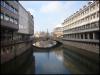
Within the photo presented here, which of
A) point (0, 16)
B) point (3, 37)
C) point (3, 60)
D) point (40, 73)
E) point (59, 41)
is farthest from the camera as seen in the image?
point (59, 41)

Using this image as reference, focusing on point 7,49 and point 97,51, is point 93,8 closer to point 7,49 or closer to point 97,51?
point 97,51

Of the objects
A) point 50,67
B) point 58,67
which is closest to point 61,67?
point 58,67

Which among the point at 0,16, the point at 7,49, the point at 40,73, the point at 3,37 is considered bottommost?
the point at 40,73

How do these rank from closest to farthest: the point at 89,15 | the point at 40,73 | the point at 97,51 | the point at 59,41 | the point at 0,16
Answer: the point at 40,73
the point at 0,16
the point at 97,51
the point at 89,15
the point at 59,41

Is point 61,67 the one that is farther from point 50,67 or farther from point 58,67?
point 50,67

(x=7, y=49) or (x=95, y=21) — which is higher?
(x=95, y=21)

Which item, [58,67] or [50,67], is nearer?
[50,67]

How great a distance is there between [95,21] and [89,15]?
784 cm

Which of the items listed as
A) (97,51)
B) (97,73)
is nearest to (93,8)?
(97,51)

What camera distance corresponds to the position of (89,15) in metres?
60.3

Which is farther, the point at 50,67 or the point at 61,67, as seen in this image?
the point at 61,67

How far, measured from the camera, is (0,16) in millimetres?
36812

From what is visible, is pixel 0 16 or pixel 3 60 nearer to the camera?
pixel 3 60

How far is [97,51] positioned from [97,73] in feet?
65.1
